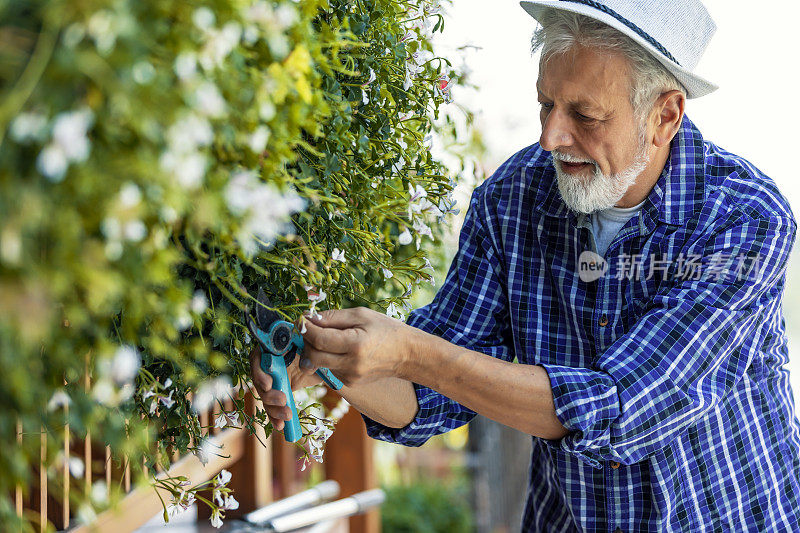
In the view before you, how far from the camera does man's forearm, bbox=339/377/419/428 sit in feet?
3.96

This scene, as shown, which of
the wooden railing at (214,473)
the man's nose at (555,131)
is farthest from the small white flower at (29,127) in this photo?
the man's nose at (555,131)

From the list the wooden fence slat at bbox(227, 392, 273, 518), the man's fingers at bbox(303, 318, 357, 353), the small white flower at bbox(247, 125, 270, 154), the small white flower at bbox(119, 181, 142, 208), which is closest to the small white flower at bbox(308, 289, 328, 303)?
the man's fingers at bbox(303, 318, 357, 353)

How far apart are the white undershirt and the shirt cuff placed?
1.19ft

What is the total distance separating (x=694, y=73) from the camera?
1.28 metres

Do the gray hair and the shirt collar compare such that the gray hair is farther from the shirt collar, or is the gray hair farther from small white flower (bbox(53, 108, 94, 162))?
small white flower (bbox(53, 108, 94, 162))

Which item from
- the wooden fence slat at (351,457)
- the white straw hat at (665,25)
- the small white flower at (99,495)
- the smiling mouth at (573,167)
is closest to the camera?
the small white flower at (99,495)

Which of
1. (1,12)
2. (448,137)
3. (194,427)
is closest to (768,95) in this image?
(448,137)

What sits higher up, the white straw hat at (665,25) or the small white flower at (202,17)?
the white straw hat at (665,25)

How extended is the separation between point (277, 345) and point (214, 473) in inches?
31.3

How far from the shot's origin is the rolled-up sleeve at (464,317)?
1321 millimetres

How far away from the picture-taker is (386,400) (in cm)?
124

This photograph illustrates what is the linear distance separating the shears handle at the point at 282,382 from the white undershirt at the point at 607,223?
689 mm

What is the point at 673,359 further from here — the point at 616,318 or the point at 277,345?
the point at 277,345

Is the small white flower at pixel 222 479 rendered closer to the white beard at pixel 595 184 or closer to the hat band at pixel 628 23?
the white beard at pixel 595 184
